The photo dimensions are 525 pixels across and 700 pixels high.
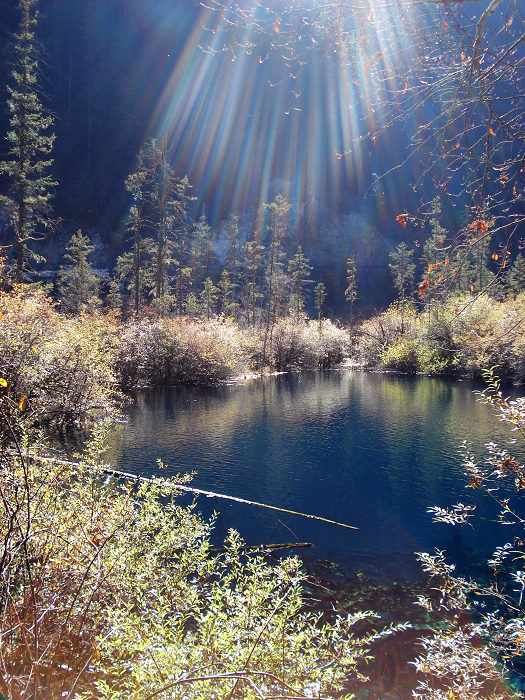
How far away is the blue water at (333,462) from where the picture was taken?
28.6ft

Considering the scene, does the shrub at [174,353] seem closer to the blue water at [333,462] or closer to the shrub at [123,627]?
the blue water at [333,462]

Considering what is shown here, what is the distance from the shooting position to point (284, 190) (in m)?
81.1

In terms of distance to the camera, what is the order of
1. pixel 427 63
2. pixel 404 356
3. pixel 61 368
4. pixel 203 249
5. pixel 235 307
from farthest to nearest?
pixel 203 249 < pixel 235 307 < pixel 404 356 < pixel 61 368 < pixel 427 63

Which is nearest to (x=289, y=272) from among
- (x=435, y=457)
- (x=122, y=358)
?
(x=122, y=358)

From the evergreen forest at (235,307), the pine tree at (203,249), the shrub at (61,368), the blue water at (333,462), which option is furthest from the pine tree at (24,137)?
the pine tree at (203,249)

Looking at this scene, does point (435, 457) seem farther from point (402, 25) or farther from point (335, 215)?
point (335, 215)

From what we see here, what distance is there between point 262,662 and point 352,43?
430 centimetres

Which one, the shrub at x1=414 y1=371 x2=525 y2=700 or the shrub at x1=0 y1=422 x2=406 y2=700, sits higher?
the shrub at x1=0 y1=422 x2=406 y2=700

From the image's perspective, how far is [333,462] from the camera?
1336 centimetres

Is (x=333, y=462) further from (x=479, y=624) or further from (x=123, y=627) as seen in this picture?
(x=123, y=627)

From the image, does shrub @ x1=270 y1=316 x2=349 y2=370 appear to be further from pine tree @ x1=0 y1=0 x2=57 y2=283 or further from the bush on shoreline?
pine tree @ x1=0 y1=0 x2=57 y2=283

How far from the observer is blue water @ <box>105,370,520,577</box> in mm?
8719

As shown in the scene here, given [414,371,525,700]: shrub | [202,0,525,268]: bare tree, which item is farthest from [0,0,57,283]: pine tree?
[414,371,525,700]: shrub

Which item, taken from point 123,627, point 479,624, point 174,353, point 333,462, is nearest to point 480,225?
point 123,627
